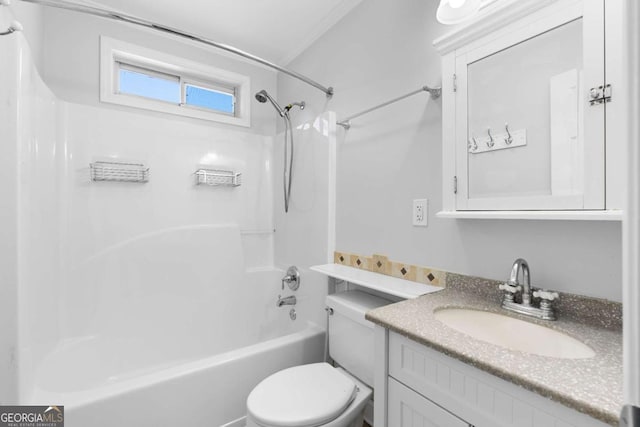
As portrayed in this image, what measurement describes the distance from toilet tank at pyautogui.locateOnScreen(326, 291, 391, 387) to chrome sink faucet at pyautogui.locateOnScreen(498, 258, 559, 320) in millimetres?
567

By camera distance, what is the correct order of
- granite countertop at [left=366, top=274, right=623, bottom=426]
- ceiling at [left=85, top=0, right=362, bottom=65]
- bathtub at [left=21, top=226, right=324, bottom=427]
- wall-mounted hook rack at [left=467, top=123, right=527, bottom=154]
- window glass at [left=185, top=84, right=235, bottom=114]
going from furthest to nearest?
window glass at [left=185, top=84, right=235, bottom=114] → ceiling at [left=85, top=0, right=362, bottom=65] → bathtub at [left=21, top=226, right=324, bottom=427] → wall-mounted hook rack at [left=467, top=123, right=527, bottom=154] → granite countertop at [left=366, top=274, right=623, bottom=426]

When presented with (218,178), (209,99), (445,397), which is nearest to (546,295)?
(445,397)

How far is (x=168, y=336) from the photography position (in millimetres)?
2027

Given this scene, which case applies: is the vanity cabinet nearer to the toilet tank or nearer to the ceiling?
the toilet tank

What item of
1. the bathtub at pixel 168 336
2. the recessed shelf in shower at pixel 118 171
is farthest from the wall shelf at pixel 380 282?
the recessed shelf in shower at pixel 118 171

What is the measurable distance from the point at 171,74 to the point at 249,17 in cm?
81

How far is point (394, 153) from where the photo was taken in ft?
5.08

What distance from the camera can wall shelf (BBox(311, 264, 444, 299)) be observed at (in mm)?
1280

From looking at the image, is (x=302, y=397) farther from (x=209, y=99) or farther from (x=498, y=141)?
(x=209, y=99)

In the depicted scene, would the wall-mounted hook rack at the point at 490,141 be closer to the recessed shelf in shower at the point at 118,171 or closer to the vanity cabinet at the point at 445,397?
the vanity cabinet at the point at 445,397

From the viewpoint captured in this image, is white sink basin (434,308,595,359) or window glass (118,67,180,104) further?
window glass (118,67,180,104)

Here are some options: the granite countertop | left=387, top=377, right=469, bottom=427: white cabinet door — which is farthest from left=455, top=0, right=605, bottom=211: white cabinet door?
left=387, top=377, right=469, bottom=427: white cabinet door

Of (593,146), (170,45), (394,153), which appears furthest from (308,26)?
(593,146)

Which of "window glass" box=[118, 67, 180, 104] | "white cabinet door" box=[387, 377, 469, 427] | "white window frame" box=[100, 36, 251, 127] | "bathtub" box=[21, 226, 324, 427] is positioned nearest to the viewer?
"white cabinet door" box=[387, 377, 469, 427]
